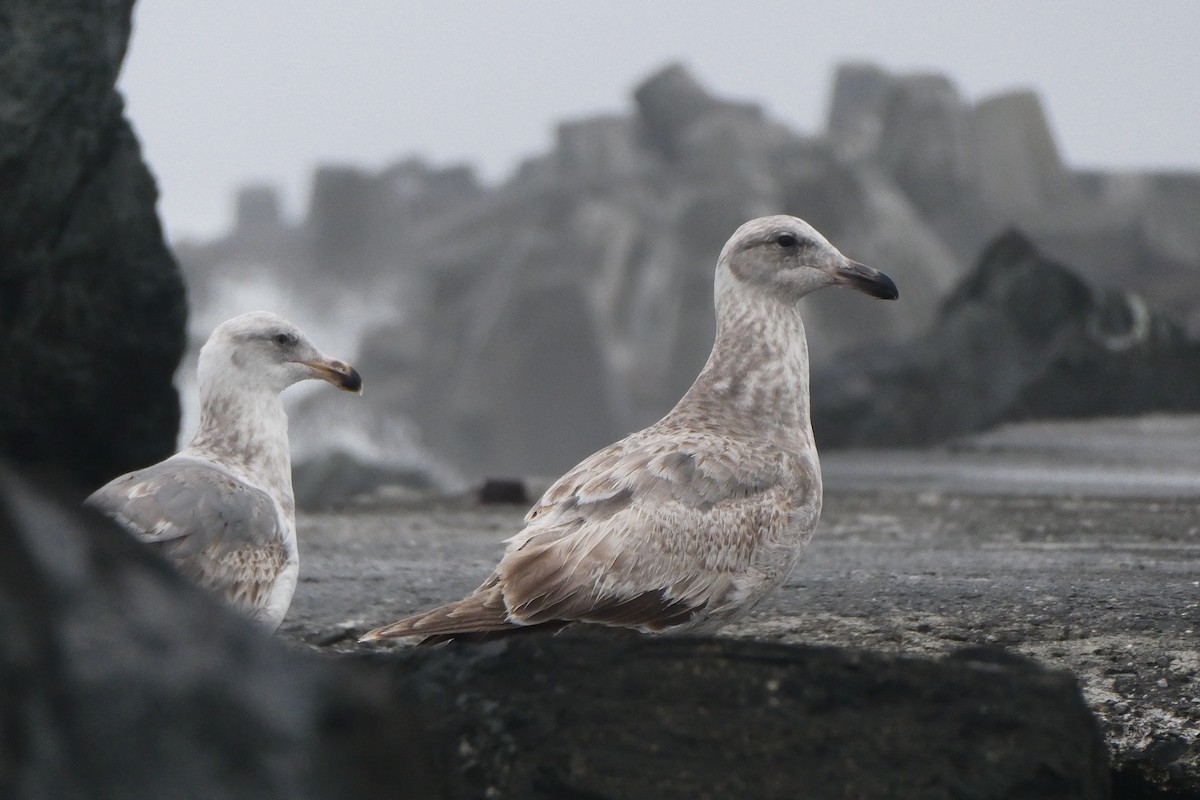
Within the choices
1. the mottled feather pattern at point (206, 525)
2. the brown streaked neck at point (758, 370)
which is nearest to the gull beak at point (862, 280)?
the brown streaked neck at point (758, 370)

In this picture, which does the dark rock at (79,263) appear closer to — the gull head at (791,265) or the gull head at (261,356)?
the gull head at (261,356)

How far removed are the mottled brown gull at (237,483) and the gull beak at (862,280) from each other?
1.65 m

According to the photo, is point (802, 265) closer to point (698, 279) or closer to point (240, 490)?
point (240, 490)

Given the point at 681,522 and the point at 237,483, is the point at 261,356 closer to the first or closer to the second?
the point at 237,483

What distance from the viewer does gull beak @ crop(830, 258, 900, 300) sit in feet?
15.9

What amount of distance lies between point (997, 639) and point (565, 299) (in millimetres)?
38691

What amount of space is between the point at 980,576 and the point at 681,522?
1.84 metres

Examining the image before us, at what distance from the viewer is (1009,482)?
9.57 metres

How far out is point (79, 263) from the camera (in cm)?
655

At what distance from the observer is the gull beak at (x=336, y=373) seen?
16.3ft

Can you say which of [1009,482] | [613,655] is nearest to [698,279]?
[1009,482]

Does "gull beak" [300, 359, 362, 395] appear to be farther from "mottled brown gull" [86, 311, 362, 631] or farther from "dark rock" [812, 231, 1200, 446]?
"dark rock" [812, 231, 1200, 446]

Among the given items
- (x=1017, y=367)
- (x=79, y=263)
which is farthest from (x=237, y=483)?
(x=1017, y=367)

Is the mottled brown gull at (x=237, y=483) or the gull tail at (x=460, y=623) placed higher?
the mottled brown gull at (x=237, y=483)
